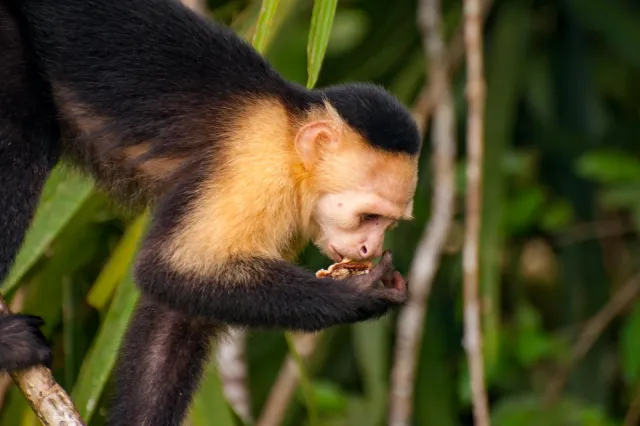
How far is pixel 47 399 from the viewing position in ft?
9.18

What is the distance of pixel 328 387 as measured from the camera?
5.25m

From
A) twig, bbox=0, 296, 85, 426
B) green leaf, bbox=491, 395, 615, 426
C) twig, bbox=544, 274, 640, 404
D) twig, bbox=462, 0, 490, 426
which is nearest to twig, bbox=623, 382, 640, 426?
twig, bbox=544, 274, 640, 404

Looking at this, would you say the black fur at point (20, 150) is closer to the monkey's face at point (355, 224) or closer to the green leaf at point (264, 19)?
the green leaf at point (264, 19)

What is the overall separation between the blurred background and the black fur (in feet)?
3.11

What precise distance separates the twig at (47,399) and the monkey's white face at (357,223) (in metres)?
0.77

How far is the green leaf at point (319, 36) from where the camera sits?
304 cm

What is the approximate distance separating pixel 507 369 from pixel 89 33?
2.78m

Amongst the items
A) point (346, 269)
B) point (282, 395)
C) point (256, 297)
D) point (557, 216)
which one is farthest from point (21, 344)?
point (557, 216)

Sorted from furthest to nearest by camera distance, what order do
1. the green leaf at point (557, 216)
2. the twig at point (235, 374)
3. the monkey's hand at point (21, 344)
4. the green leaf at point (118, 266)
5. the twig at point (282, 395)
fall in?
the green leaf at point (557, 216) → the twig at point (282, 395) → the twig at point (235, 374) → the green leaf at point (118, 266) → the monkey's hand at point (21, 344)

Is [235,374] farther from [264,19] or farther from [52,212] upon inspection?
[264,19]

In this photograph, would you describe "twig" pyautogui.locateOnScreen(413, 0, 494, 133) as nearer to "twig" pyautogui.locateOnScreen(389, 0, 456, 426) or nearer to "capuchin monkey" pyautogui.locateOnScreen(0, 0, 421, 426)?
"twig" pyautogui.locateOnScreen(389, 0, 456, 426)

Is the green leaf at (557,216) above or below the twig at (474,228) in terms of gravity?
below

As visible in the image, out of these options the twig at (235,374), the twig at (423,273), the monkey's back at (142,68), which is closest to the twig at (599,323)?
the twig at (423,273)

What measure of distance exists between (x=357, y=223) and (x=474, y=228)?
72 cm
